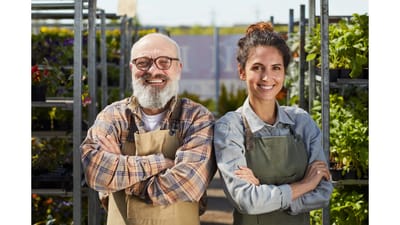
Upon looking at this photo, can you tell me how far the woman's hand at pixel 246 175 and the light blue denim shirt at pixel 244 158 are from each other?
2cm

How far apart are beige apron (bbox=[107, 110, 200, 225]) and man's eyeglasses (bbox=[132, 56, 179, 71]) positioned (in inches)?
9.6

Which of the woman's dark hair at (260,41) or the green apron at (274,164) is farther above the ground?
the woman's dark hair at (260,41)

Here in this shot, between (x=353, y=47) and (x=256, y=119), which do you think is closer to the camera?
(x=256, y=119)

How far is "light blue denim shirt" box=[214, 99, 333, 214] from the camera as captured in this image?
2.36 metres

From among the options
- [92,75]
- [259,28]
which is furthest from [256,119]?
[92,75]

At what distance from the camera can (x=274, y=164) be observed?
8.20 ft

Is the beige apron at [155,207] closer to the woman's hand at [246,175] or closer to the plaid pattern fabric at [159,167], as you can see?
the plaid pattern fabric at [159,167]

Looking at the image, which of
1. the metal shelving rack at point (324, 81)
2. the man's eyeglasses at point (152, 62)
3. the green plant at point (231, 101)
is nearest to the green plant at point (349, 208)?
the metal shelving rack at point (324, 81)

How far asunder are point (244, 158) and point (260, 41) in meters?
0.45

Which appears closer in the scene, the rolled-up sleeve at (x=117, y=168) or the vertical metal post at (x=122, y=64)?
the rolled-up sleeve at (x=117, y=168)

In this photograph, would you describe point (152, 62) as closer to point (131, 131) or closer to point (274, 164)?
point (131, 131)

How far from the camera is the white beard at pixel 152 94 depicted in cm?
250

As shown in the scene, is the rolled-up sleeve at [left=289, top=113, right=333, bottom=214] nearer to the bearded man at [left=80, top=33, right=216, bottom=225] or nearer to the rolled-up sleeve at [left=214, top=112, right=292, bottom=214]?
the rolled-up sleeve at [left=214, top=112, right=292, bottom=214]
